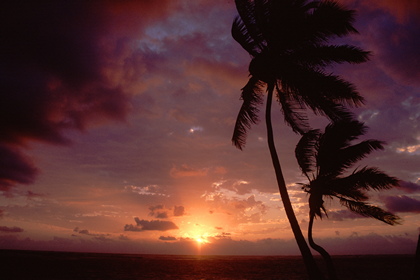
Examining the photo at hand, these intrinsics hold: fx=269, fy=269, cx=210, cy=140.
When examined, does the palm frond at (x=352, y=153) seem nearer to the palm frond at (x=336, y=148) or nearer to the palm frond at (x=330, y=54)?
the palm frond at (x=336, y=148)

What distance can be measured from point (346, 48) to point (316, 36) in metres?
1.15

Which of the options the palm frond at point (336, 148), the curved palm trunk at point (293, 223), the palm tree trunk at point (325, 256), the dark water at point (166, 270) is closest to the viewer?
the curved palm trunk at point (293, 223)

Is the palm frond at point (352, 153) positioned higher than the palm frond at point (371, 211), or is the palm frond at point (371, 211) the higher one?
the palm frond at point (352, 153)

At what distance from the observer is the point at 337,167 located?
33.0 feet

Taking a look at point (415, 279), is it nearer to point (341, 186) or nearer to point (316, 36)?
point (341, 186)

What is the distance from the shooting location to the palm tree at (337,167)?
9.72 meters

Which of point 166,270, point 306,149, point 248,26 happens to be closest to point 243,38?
point 248,26

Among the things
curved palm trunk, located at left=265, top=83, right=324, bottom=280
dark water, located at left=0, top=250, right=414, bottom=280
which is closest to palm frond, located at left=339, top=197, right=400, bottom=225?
curved palm trunk, located at left=265, top=83, right=324, bottom=280

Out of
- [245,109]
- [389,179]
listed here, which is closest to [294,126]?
[245,109]

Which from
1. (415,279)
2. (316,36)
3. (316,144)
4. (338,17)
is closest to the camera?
(415,279)

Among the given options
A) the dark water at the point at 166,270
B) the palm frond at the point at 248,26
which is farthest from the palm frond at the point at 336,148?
the dark water at the point at 166,270

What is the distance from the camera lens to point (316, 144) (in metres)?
10.4

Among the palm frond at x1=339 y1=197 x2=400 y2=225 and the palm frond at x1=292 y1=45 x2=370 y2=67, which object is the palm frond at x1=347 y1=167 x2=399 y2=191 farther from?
the palm frond at x1=292 y1=45 x2=370 y2=67

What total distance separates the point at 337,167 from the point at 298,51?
4.53 metres
